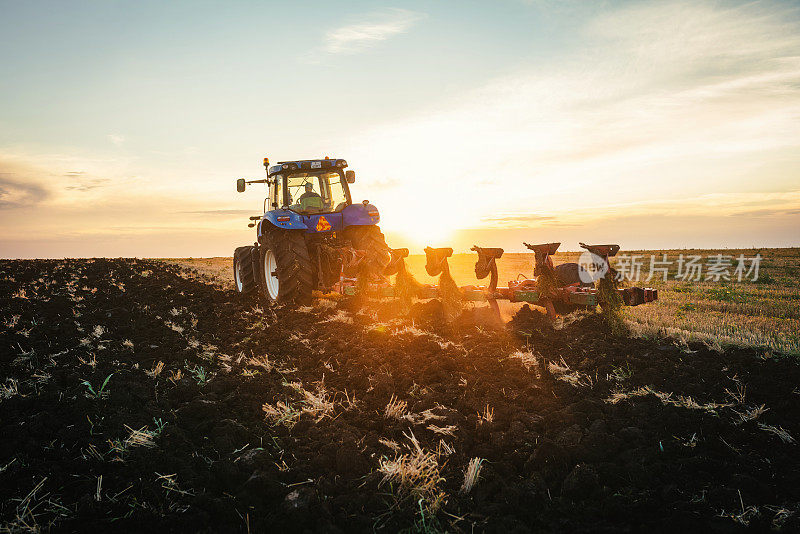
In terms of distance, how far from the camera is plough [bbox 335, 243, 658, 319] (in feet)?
20.9

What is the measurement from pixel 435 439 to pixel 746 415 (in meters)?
2.34

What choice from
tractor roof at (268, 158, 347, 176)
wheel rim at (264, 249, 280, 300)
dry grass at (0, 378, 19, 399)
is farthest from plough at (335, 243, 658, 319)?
dry grass at (0, 378, 19, 399)

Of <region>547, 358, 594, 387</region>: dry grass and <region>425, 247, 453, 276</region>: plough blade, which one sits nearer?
<region>547, 358, 594, 387</region>: dry grass

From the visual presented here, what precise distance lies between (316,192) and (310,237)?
1.25 metres

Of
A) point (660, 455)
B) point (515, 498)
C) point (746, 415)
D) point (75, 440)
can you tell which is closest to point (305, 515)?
point (515, 498)

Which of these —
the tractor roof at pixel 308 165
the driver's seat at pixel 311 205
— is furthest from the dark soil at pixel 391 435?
the tractor roof at pixel 308 165

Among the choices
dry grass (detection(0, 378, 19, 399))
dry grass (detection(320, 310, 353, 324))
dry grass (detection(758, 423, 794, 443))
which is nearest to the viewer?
dry grass (detection(758, 423, 794, 443))

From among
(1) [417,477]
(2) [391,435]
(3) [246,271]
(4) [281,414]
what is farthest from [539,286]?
(3) [246,271]

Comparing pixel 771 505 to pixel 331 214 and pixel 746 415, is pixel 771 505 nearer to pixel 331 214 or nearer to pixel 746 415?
pixel 746 415

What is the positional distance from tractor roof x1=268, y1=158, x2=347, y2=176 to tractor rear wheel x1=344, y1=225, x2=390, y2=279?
1.42 meters

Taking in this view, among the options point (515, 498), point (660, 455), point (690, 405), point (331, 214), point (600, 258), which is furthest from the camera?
point (331, 214)

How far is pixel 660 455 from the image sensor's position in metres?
2.99

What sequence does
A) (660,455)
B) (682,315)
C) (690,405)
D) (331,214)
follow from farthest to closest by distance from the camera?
(331,214) < (682,315) < (690,405) < (660,455)

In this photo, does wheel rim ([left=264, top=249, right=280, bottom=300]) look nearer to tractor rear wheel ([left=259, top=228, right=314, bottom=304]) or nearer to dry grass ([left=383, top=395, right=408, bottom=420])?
tractor rear wheel ([left=259, top=228, right=314, bottom=304])
